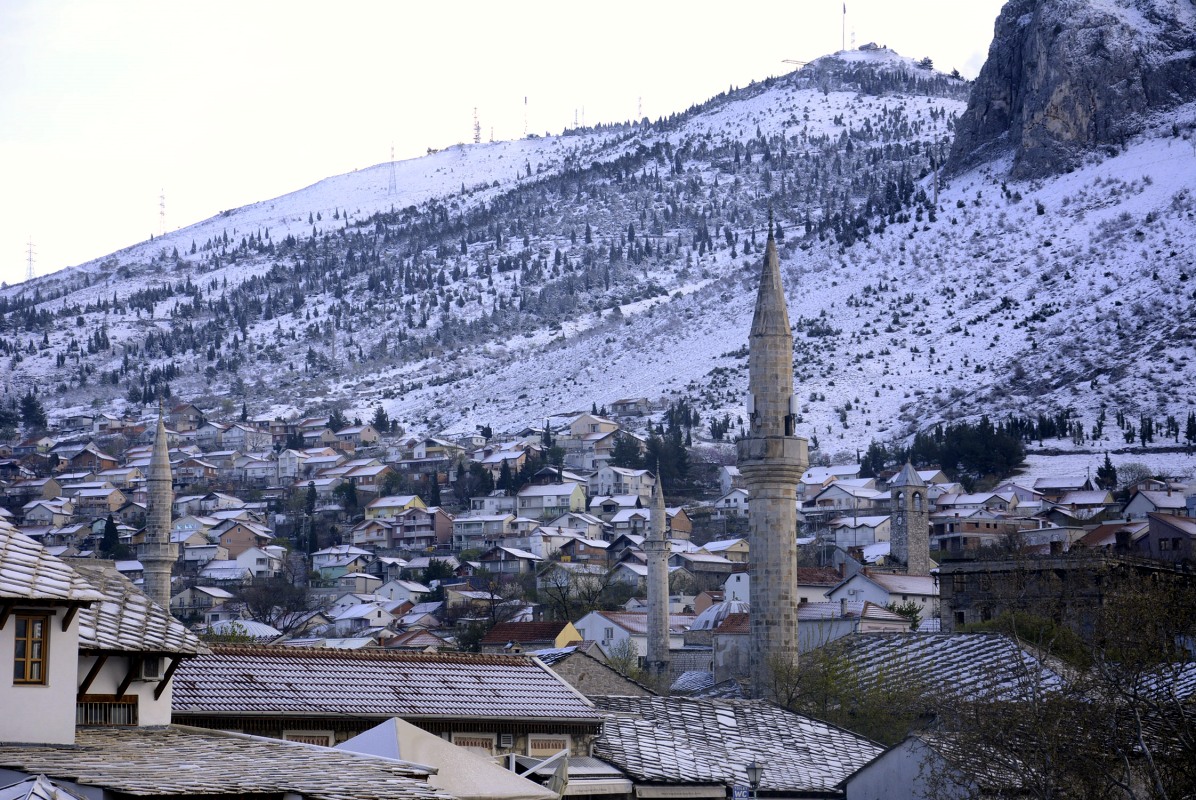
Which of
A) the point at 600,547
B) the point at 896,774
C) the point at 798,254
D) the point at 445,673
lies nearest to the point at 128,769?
the point at 445,673

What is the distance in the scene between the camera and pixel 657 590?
5947cm

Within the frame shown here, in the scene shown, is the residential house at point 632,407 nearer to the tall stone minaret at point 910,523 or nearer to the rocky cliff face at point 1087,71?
the rocky cliff face at point 1087,71

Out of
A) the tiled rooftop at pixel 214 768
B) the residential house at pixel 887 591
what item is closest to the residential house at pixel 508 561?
the residential house at pixel 887 591

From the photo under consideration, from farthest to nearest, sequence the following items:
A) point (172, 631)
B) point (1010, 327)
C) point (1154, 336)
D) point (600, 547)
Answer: point (1010, 327)
point (1154, 336)
point (600, 547)
point (172, 631)

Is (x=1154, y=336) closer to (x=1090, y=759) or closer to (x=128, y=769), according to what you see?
(x=1090, y=759)

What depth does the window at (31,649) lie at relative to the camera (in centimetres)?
1459

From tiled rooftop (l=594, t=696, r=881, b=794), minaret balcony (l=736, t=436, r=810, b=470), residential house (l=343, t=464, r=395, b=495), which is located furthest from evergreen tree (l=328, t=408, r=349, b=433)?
tiled rooftop (l=594, t=696, r=881, b=794)

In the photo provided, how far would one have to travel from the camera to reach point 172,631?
706 inches

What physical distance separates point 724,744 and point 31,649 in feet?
49.2

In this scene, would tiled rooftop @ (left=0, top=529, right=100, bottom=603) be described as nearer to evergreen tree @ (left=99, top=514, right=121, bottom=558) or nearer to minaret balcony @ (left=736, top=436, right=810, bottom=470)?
minaret balcony @ (left=736, top=436, right=810, bottom=470)

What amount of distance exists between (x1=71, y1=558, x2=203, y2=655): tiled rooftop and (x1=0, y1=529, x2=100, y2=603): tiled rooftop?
0.60 meters

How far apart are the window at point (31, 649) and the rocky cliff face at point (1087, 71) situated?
151 meters

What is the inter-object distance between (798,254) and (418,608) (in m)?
103

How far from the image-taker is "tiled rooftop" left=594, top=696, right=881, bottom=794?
26016mm
